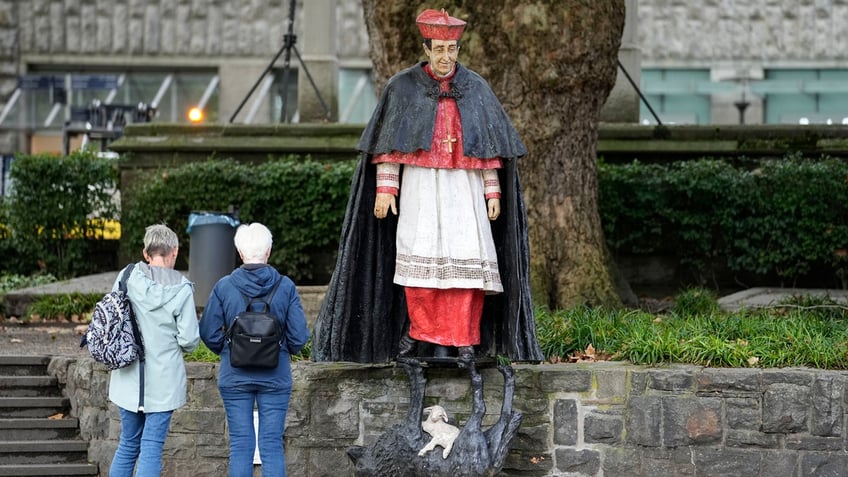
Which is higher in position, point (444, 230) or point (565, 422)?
point (444, 230)

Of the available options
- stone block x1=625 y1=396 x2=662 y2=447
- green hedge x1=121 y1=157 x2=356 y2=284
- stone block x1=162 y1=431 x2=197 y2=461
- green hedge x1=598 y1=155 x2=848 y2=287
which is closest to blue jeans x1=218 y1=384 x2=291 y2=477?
stone block x1=162 y1=431 x2=197 y2=461

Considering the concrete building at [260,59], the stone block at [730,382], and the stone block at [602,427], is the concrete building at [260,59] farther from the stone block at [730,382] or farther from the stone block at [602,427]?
the stone block at [730,382]

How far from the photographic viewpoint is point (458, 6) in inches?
451

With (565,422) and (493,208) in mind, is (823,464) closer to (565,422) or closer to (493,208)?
(565,422)

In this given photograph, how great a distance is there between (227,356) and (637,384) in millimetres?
2509

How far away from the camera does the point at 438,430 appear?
26.2 feet

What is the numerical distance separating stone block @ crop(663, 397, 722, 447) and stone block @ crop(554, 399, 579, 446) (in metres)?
0.54

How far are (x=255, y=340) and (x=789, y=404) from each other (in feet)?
10.6

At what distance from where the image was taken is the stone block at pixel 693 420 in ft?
28.5

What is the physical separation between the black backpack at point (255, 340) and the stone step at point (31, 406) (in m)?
2.99

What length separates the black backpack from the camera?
7562 millimetres

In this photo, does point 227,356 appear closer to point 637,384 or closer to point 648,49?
point 637,384

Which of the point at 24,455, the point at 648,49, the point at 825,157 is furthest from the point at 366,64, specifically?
the point at 24,455

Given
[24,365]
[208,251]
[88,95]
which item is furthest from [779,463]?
[88,95]
